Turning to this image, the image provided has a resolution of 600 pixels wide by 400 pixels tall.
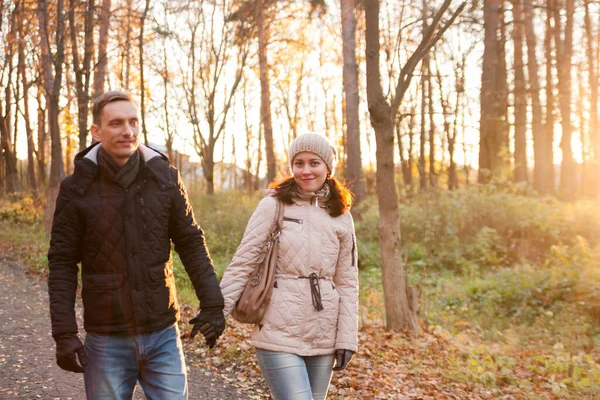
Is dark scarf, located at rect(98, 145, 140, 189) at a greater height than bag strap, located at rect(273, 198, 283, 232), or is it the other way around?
dark scarf, located at rect(98, 145, 140, 189)

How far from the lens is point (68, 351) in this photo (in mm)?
2654

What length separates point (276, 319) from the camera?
316 centimetres

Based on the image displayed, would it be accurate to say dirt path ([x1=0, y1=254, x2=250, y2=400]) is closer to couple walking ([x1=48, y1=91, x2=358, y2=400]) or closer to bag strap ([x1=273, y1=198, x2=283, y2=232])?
couple walking ([x1=48, y1=91, x2=358, y2=400])

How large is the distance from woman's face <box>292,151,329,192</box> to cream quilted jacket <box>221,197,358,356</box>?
0.38 ft

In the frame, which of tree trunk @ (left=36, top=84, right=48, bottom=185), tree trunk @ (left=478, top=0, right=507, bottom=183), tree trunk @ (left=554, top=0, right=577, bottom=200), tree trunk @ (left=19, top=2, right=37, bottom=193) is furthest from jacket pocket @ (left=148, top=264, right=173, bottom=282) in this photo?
tree trunk @ (left=36, top=84, right=48, bottom=185)

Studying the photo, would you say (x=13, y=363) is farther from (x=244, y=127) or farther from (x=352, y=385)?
(x=244, y=127)

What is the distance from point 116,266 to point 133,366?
50cm

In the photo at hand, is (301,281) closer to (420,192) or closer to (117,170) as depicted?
(117,170)

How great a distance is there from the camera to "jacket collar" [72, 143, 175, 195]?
109 inches

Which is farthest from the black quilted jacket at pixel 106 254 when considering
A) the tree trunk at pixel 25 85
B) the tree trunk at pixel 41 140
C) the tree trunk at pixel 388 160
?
the tree trunk at pixel 41 140

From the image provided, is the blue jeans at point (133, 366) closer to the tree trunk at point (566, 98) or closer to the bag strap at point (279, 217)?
the bag strap at point (279, 217)

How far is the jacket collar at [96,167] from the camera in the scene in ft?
9.12

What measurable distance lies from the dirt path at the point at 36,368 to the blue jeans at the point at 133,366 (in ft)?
10.0

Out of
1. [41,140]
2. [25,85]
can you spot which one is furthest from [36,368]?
[41,140]
